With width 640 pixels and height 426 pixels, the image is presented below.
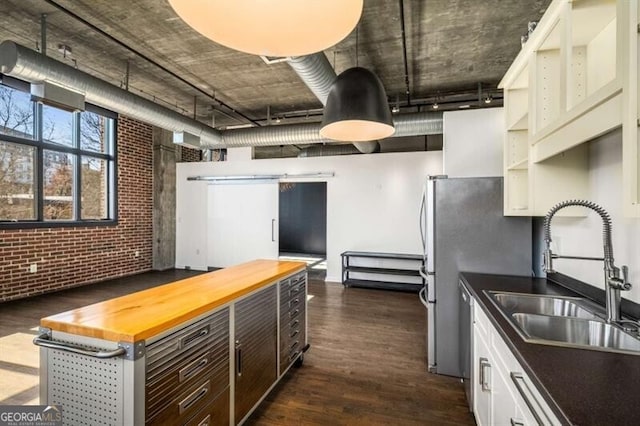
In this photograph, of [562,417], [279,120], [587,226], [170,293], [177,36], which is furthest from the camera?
[279,120]

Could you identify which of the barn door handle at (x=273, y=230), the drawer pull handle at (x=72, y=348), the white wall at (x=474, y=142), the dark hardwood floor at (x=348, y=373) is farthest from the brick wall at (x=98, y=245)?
the white wall at (x=474, y=142)

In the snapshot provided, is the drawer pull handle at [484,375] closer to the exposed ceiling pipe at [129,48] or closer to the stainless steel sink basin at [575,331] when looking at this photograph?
the stainless steel sink basin at [575,331]

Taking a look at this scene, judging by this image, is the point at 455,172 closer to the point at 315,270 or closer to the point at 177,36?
the point at 177,36

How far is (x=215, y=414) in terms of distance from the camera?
67.0 inches

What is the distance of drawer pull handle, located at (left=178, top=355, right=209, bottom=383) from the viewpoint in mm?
1478

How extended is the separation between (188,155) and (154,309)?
7.31 m

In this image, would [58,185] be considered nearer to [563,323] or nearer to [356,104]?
[356,104]

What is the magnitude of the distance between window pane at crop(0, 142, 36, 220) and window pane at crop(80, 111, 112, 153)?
35.2 inches

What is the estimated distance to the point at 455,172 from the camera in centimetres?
306

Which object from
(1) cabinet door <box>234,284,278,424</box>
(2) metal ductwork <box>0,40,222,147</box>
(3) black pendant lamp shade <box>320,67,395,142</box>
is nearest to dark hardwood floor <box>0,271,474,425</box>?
(1) cabinet door <box>234,284,278,424</box>

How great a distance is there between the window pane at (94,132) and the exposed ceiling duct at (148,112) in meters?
2.00

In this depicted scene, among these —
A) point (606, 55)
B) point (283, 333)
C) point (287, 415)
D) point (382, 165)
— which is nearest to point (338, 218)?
point (382, 165)

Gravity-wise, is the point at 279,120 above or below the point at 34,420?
above

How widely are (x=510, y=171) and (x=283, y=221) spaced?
7592 millimetres
